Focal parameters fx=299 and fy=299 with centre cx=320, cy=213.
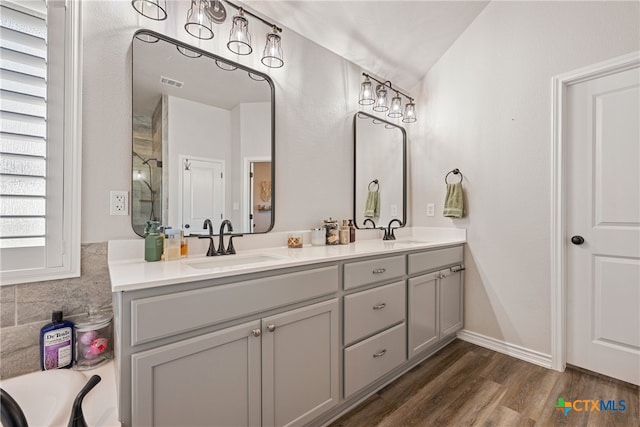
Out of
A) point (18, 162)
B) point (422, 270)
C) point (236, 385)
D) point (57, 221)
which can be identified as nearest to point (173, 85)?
point (18, 162)

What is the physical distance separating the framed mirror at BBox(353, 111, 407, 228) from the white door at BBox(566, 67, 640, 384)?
1288 mm

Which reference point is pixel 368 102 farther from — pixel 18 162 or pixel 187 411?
pixel 187 411

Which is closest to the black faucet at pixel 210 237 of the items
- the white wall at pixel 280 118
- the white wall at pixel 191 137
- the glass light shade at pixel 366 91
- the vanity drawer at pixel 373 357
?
the white wall at pixel 191 137

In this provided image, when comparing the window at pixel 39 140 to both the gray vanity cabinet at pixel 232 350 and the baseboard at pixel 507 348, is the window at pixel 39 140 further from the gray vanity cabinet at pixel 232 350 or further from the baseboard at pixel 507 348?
the baseboard at pixel 507 348

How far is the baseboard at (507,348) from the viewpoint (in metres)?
2.22

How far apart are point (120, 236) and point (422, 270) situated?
1881mm

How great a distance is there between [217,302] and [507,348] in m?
2.38

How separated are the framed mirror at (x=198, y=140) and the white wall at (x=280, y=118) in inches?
2.4

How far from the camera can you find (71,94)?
4.43ft

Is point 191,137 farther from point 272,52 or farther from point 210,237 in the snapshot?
point 272,52

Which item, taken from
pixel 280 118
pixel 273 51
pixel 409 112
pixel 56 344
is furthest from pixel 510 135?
pixel 56 344

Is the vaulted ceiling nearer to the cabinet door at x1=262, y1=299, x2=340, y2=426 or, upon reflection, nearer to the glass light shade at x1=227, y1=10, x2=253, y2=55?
the glass light shade at x1=227, y1=10, x2=253, y2=55

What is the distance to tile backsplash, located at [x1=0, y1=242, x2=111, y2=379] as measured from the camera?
1216mm

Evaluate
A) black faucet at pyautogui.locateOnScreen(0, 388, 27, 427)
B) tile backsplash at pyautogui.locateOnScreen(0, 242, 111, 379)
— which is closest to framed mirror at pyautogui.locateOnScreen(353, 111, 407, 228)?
tile backsplash at pyautogui.locateOnScreen(0, 242, 111, 379)
